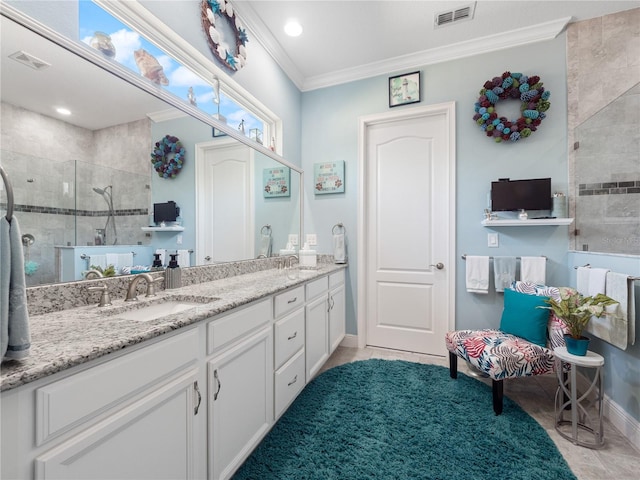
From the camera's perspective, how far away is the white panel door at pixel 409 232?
111 inches

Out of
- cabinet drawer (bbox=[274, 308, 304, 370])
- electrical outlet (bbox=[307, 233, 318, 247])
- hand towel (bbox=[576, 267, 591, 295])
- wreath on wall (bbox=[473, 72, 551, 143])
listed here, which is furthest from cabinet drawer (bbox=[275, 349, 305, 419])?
wreath on wall (bbox=[473, 72, 551, 143])

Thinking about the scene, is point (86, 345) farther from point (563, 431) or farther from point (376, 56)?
point (376, 56)

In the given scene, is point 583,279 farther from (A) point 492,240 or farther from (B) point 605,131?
(B) point 605,131

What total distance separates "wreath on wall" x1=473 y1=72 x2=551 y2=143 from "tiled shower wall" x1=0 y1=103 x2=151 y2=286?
2.67 metres

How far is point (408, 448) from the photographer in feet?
5.21

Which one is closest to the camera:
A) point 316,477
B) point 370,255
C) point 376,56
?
point 316,477

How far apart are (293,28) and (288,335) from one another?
2.44m

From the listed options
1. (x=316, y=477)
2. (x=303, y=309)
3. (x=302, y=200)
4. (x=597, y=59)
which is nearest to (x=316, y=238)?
(x=302, y=200)

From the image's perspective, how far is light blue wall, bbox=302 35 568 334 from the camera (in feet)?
7.96

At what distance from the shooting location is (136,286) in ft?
4.48

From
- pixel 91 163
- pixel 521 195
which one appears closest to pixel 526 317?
pixel 521 195

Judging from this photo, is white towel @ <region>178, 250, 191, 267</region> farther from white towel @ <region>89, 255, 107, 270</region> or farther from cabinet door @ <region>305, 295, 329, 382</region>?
cabinet door @ <region>305, 295, 329, 382</region>

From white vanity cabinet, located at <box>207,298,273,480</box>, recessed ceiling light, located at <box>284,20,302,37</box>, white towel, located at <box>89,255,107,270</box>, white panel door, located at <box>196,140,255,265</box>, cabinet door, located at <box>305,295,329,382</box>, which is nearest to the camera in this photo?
white vanity cabinet, located at <box>207,298,273,480</box>

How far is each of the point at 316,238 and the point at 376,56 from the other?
1.93 m
